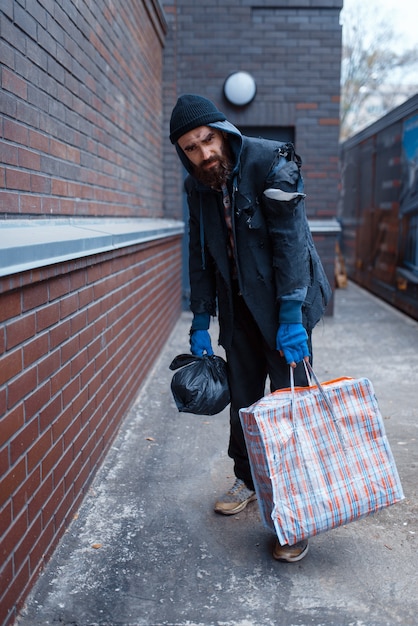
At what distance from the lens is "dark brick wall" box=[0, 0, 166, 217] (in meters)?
2.76

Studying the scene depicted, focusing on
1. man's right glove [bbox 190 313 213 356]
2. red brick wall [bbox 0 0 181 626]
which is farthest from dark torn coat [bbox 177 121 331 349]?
red brick wall [bbox 0 0 181 626]

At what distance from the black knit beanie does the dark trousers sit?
82cm

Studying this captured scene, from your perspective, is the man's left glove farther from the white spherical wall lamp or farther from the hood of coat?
the white spherical wall lamp

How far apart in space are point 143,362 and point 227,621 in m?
3.38

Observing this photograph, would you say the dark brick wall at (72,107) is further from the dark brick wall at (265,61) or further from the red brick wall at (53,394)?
the dark brick wall at (265,61)

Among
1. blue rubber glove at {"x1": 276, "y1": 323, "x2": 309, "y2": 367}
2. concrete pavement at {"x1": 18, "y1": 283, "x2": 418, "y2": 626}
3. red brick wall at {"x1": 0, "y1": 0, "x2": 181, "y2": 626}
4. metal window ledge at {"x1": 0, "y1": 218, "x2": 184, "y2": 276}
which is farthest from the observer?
blue rubber glove at {"x1": 276, "y1": 323, "x2": 309, "y2": 367}

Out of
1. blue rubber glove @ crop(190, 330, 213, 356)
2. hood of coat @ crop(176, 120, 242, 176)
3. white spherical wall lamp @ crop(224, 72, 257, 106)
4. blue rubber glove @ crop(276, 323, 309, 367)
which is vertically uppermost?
white spherical wall lamp @ crop(224, 72, 257, 106)

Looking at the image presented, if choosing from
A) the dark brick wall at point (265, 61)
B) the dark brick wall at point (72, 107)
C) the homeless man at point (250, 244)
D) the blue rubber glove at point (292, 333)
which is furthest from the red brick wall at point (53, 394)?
the dark brick wall at point (265, 61)

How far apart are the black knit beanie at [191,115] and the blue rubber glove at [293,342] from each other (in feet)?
3.02

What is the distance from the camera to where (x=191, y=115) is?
2908 mm

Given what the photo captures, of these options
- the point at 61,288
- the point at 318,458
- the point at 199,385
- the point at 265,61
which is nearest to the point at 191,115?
the point at 61,288

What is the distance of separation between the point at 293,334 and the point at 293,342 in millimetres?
35

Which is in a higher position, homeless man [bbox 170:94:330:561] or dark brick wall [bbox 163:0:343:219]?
dark brick wall [bbox 163:0:343:219]

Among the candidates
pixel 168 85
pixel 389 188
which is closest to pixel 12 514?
pixel 168 85
